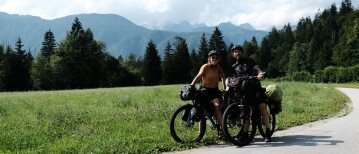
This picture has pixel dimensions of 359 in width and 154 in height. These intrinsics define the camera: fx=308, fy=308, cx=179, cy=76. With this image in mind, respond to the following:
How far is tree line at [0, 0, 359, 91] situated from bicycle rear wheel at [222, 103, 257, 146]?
184 feet

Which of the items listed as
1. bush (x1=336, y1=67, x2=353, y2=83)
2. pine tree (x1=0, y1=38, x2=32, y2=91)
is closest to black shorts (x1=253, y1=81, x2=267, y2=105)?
bush (x1=336, y1=67, x2=353, y2=83)

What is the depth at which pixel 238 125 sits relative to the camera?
7.56m

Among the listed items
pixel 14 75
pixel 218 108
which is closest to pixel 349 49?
pixel 14 75

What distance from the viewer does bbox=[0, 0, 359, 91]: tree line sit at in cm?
6055

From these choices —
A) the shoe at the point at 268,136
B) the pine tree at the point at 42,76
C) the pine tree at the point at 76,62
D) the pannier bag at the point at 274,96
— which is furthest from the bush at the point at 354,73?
the pine tree at the point at 42,76

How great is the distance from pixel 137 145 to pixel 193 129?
221cm

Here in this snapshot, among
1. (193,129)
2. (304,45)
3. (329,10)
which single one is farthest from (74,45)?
(329,10)

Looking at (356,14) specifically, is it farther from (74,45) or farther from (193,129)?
(193,129)

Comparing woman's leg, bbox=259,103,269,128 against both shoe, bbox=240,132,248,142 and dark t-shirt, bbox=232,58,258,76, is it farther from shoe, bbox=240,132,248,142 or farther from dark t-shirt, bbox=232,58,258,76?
dark t-shirt, bbox=232,58,258,76

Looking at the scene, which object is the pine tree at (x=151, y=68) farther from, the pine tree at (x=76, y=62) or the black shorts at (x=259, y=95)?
the black shorts at (x=259, y=95)

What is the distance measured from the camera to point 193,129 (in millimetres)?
8797

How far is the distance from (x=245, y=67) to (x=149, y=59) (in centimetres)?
7239

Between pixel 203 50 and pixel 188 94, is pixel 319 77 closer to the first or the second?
pixel 203 50

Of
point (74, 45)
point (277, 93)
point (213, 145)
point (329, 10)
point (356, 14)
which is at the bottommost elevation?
point (213, 145)
